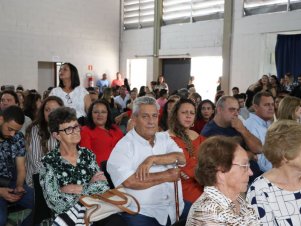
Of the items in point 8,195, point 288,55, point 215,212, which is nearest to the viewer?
point 215,212

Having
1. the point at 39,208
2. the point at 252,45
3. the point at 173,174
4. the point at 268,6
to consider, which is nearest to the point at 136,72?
the point at 252,45

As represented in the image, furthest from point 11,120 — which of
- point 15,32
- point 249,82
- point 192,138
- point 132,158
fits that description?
point 15,32

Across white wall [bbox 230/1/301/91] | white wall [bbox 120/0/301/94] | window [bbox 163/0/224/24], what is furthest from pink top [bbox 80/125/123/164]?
window [bbox 163/0/224/24]

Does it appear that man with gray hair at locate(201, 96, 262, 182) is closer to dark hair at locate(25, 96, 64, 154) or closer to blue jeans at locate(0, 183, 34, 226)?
dark hair at locate(25, 96, 64, 154)

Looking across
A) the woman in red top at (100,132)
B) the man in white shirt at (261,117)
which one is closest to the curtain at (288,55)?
the man in white shirt at (261,117)

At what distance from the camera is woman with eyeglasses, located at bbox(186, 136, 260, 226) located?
1.75 meters

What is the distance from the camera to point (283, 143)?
217 centimetres

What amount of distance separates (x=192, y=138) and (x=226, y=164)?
1.48 meters

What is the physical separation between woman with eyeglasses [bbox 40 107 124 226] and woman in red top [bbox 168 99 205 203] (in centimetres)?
76

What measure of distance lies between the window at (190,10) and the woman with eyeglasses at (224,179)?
10.1 meters

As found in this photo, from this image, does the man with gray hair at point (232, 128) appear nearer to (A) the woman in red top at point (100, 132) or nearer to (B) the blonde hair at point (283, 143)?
(A) the woman in red top at point (100, 132)

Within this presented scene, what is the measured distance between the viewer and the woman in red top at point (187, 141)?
120 inches

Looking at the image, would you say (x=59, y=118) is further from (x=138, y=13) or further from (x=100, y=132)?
(x=138, y=13)

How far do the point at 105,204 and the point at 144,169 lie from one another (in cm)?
35
